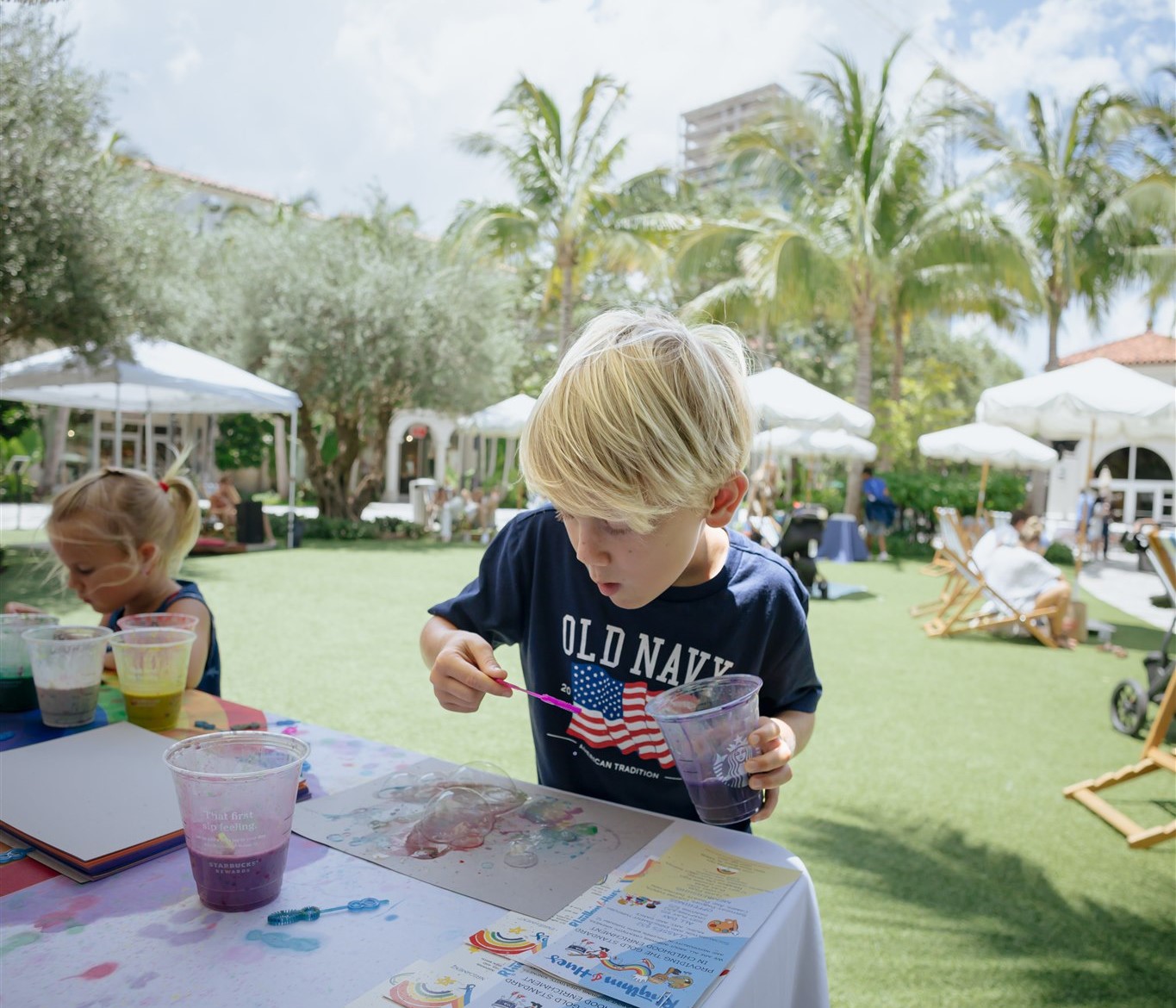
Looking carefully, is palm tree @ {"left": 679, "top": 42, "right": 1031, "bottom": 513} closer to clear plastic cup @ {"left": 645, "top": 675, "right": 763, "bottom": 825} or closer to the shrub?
the shrub

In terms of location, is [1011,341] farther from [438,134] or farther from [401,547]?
[401,547]

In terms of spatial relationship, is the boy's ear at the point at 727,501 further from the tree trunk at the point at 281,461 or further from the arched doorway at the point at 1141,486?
the tree trunk at the point at 281,461

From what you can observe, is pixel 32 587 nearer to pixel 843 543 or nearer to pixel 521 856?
pixel 521 856

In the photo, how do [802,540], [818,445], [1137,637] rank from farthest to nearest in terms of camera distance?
[818,445] → [802,540] → [1137,637]

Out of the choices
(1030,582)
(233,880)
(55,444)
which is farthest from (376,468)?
(233,880)

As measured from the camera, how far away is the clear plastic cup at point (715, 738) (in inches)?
48.2

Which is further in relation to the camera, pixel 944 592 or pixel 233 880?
pixel 944 592

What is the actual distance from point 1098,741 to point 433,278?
1485cm

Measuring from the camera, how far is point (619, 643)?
165 cm

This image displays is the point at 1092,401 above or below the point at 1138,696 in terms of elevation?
above

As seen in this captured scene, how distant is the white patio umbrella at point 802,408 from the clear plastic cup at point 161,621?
9220mm

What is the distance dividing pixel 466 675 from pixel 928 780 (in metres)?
3.95

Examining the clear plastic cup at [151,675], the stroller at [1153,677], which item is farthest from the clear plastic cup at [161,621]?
the stroller at [1153,677]

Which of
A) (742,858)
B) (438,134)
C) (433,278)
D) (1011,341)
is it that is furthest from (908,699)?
(1011,341)
